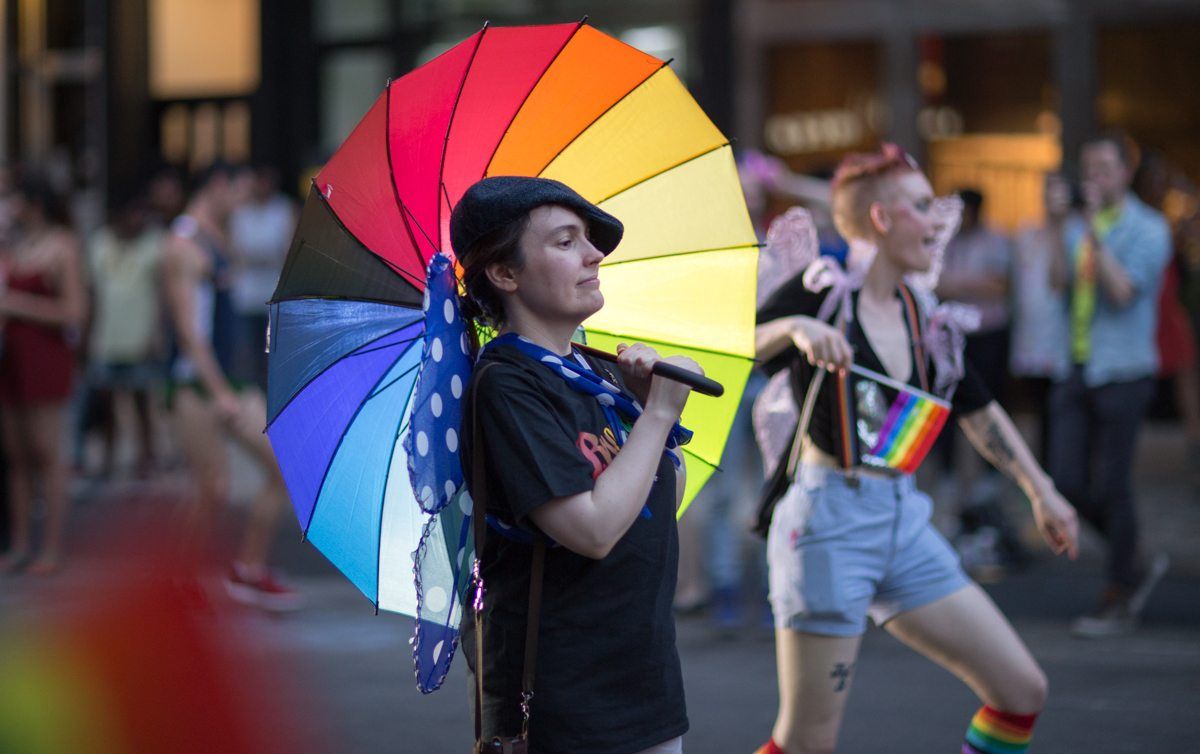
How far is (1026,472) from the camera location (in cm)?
449

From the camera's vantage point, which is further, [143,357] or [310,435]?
[143,357]

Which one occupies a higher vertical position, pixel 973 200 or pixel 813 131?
pixel 813 131

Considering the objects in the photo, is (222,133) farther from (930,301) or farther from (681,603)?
(930,301)

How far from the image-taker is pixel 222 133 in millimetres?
16766

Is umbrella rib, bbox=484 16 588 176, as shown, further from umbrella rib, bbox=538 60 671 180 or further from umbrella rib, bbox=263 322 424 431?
umbrella rib, bbox=263 322 424 431

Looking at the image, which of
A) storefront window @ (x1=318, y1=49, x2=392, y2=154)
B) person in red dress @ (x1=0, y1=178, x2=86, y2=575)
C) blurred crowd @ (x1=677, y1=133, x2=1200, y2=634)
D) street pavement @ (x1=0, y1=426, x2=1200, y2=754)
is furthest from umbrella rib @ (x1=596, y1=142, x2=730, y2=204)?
storefront window @ (x1=318, y1=49, x2=392, y2=154)

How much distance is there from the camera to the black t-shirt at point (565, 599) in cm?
292

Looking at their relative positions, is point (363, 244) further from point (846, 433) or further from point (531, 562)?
point (846, 433)

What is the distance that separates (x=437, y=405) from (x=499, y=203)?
1.27 feet

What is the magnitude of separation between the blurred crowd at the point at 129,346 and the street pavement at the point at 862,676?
1.85 ft

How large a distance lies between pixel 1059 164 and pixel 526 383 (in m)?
11.1

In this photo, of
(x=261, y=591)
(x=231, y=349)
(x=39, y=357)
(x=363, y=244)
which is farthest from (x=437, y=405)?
(x=39, y=357)

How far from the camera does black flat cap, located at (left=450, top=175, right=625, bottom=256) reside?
2947 millimetres

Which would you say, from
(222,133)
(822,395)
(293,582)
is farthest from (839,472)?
(222,133)
